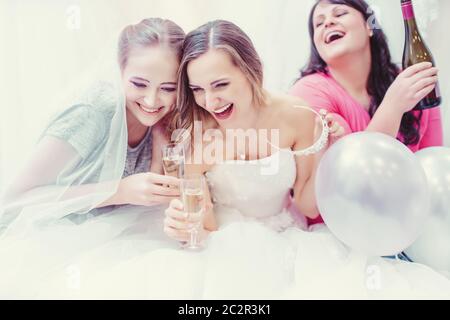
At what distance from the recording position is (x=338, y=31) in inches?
61.9

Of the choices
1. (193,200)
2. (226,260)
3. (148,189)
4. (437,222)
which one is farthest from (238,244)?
(437,222)

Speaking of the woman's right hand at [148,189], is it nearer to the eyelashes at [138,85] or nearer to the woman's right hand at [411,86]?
the eyelashes at [138,85]

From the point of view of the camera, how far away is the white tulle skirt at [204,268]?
1.27 meters

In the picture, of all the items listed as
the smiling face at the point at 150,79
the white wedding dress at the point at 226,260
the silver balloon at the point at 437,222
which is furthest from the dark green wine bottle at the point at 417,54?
the smiling face at the point at 150,79

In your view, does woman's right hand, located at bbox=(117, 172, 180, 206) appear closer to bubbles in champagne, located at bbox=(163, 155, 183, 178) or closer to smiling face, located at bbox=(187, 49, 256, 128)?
bubbles in champagne, located at bbox=(163, 155, 183, 178)

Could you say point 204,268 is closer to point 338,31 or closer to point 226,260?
point 226,260

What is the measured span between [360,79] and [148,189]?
0.90 m

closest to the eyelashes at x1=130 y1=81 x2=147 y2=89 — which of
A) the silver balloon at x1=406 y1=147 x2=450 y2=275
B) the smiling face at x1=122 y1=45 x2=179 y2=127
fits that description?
the smiling face at x1=122 y1=45 x2=179 y2=127

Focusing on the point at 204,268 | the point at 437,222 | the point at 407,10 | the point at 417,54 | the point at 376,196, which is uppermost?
the point at 407,10

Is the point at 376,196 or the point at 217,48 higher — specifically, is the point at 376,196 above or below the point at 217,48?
below

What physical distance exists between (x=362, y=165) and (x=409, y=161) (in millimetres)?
146

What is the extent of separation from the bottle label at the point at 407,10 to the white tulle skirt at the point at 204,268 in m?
0.86

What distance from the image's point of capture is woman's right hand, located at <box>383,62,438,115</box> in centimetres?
159

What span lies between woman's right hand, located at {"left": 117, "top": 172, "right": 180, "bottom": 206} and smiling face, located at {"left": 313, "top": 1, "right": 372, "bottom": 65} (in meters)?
0.74
